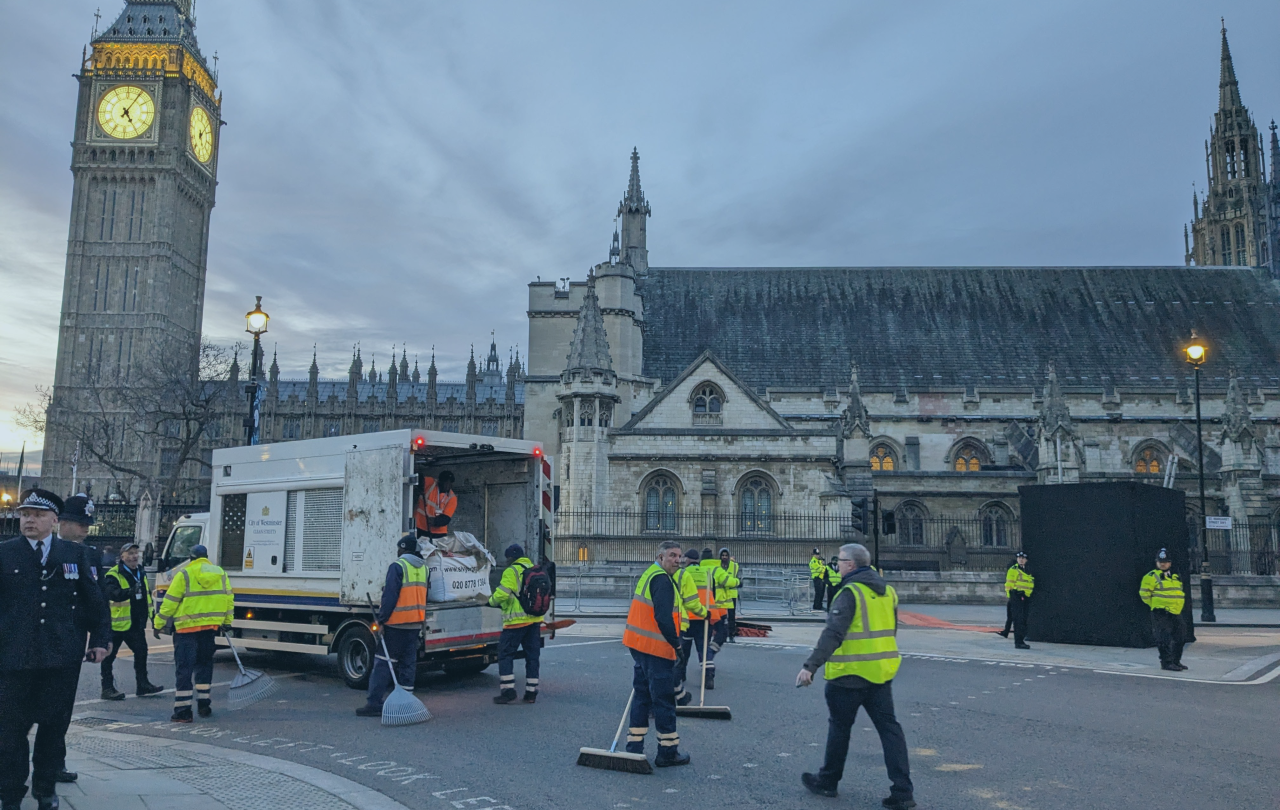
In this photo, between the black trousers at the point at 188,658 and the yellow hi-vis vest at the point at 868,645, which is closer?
the yellow hi-vis vest at the point at 868,645

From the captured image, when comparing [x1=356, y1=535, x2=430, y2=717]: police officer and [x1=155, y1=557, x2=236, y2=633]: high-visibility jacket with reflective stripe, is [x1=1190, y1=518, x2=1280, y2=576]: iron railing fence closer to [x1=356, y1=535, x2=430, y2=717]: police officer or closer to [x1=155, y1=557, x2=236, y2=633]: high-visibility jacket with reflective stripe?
[x1=356, y1=535, x2=430, y2=717]: police officer

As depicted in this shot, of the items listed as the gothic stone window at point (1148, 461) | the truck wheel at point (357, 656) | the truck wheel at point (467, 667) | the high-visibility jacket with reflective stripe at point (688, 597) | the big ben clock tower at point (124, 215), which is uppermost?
the big ben clock tower at point (124, 215)

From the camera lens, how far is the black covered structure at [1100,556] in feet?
48.5

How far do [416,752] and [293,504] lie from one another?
4.85 m

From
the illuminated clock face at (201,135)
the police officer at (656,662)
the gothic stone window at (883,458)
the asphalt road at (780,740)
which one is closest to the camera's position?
the asphalt road at (780,740)

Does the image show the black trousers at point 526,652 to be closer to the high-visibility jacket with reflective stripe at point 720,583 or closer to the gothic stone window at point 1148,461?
the high-visibility jacket with reflective stripe at point 720,583

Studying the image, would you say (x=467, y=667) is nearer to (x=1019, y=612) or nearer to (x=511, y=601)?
(x=511, y=601)

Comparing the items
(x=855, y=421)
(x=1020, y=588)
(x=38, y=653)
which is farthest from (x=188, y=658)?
(x=855, y=421)

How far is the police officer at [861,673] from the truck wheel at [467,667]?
18.9 feet

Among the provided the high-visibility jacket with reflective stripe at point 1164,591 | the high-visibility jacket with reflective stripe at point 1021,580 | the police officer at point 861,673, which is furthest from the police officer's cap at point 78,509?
the high-visibility jacket with reflective stripe at point 1021,580

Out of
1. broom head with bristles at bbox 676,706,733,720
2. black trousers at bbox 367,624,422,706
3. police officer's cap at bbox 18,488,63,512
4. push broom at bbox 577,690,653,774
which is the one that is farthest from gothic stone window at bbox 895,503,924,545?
police officer's cap at bbox 18,488,63,512

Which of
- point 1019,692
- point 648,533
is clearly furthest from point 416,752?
point 648,533

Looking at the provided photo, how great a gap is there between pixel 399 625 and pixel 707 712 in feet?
10.5

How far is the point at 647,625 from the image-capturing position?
6.84 metres
